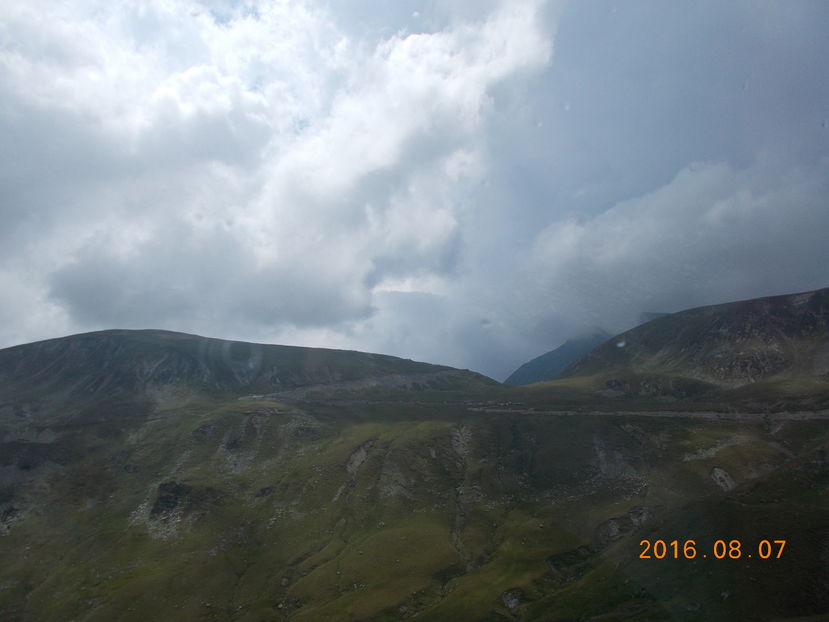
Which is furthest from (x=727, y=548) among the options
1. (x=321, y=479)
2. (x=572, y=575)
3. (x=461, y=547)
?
(x=321, y=479)

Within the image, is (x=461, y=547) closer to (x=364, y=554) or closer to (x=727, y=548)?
(x=364, y=554)

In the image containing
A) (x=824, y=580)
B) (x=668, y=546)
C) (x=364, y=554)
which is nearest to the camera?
(x=824, y=580)

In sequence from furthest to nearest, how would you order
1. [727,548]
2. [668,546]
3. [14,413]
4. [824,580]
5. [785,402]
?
[14,413] → [785,402] → [668,546] → [727,548] → [824,580]

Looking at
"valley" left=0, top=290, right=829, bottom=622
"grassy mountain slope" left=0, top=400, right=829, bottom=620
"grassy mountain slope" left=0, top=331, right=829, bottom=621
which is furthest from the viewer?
"grassy mountain slope" left=0, top=400, right=829, bottom=620
